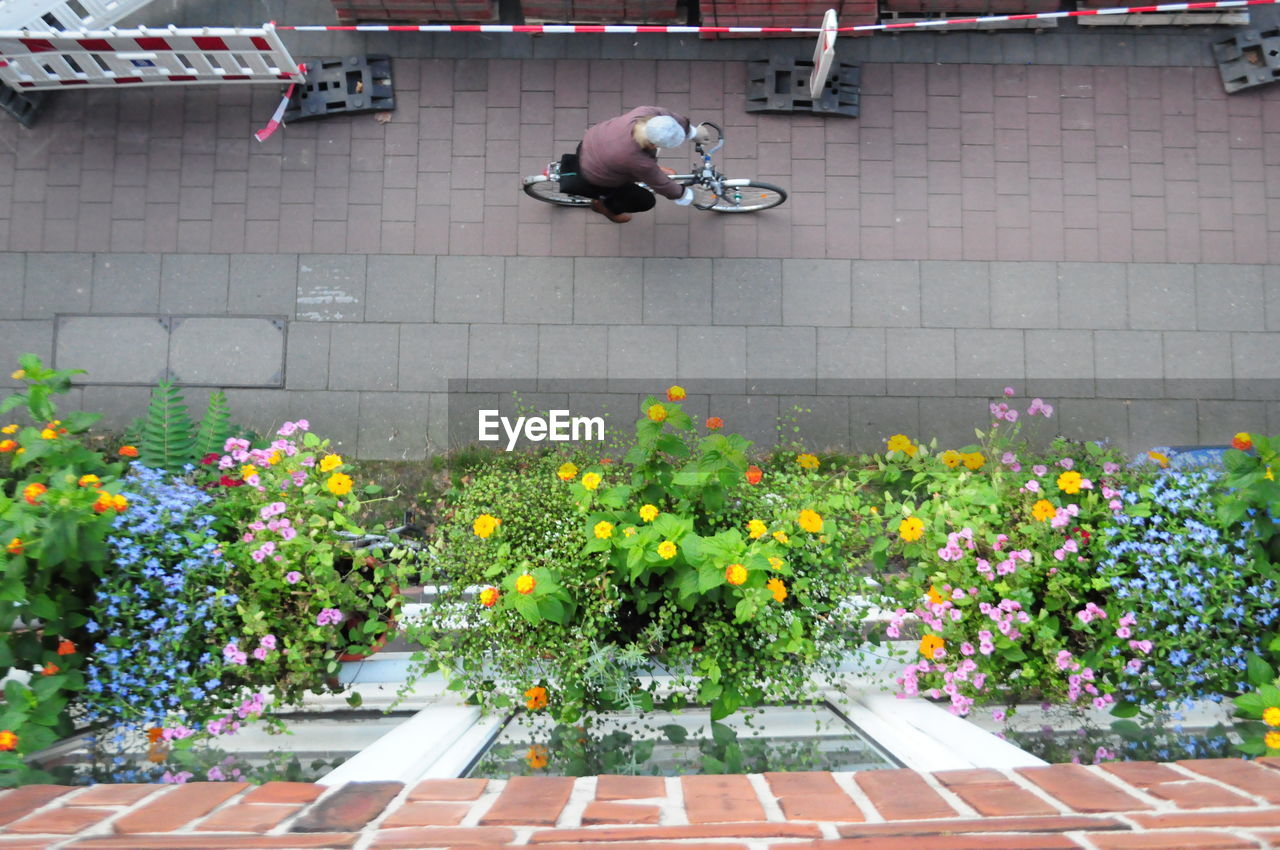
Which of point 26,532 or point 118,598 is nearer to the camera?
point 26,532

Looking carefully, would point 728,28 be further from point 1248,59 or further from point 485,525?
point 485,525

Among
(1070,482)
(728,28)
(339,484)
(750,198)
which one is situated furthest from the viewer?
(728,28)

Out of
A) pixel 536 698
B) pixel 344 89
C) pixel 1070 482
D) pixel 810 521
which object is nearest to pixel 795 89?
pixel 344 89

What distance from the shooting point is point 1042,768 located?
195cm

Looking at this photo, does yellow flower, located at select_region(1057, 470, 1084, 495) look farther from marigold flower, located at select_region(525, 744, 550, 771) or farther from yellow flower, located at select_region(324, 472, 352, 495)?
yellow flower, located at select_region(324, 472, 352, 495)

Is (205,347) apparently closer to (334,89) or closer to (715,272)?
(334,89)

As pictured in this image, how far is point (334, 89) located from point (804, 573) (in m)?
4.92

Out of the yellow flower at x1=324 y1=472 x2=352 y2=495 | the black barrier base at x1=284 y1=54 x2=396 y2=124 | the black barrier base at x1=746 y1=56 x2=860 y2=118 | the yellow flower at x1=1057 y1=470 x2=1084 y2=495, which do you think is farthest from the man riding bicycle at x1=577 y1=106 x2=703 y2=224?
the yellow flower at x1=1057 y1=470 x2=1084 y2=495

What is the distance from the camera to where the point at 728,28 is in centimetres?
602

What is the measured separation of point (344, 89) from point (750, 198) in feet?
9.84

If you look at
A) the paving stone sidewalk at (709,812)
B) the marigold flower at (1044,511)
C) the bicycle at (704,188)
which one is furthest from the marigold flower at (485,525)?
the bicycle at (704,188)

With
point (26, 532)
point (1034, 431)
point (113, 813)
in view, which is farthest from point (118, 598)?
point (1034, 431)

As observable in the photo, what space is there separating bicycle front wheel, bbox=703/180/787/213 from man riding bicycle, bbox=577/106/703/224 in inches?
17.8

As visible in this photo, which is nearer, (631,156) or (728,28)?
(631,156)
